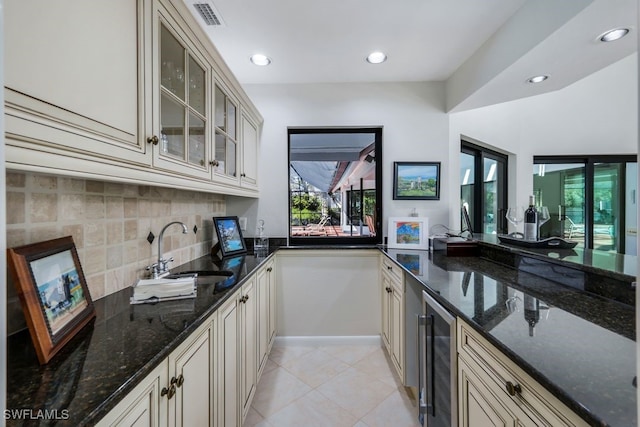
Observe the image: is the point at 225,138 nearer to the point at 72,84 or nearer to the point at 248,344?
the point at 72,84

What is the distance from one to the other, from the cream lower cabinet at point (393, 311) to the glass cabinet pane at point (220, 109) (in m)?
1.57

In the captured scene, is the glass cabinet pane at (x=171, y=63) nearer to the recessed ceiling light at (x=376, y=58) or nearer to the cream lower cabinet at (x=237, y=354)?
the cream lower cabinet at (x=237, y=354)

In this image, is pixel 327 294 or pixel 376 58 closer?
pixel 376 58

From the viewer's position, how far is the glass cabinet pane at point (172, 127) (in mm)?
1183

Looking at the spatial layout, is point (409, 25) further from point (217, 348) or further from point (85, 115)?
point (217, 348)

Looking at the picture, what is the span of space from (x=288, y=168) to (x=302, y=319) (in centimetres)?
149

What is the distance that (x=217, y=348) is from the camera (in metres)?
1.23

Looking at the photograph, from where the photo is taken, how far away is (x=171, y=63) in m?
1.24

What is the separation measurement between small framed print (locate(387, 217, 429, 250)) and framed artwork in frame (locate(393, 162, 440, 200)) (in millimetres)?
286

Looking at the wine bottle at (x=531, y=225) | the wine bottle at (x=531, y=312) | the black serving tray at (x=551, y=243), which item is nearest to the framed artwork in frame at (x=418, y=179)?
the wine bottle at (x=531, y=225)

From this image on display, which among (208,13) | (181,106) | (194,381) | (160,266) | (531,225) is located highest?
(208,13)

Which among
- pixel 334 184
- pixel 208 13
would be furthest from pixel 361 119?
pixel 208 13

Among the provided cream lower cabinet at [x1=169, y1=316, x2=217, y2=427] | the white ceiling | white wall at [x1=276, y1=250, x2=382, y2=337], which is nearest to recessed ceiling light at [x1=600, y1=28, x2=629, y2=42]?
the white ceiling

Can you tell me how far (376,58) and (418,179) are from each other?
3.84 feet
